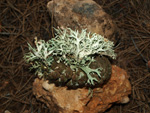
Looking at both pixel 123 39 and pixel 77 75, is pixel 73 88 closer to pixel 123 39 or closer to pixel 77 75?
pixel 77 75

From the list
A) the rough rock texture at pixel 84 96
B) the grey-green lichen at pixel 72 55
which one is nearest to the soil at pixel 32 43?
the rough rock texture at pixel 84 96

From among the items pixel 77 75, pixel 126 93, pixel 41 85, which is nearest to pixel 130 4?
pixel 126 93

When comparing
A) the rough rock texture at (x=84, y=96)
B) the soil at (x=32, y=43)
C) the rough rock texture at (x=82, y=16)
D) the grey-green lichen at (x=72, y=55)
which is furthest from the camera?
the soil at (x=32, y=43)

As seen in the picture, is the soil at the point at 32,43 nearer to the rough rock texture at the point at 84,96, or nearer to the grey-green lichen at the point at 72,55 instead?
the rough rock texture at the point at 84,96

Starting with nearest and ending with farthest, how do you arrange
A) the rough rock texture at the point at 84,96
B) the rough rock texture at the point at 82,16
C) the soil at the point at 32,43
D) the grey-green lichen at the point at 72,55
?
the grey-green lichen at the point at 72,55 < the rough rock texture at the point at 84,96 < the rough rock texture at the point at 82,16 < the soil at the point at 32,43

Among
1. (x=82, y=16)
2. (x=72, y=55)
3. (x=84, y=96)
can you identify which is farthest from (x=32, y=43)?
(x=84, y=96)

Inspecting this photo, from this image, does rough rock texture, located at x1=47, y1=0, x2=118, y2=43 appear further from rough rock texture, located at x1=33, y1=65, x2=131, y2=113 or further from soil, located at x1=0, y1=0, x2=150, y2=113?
rough rock texture, located at x1=33, y1=65, x2=131, y2=113
